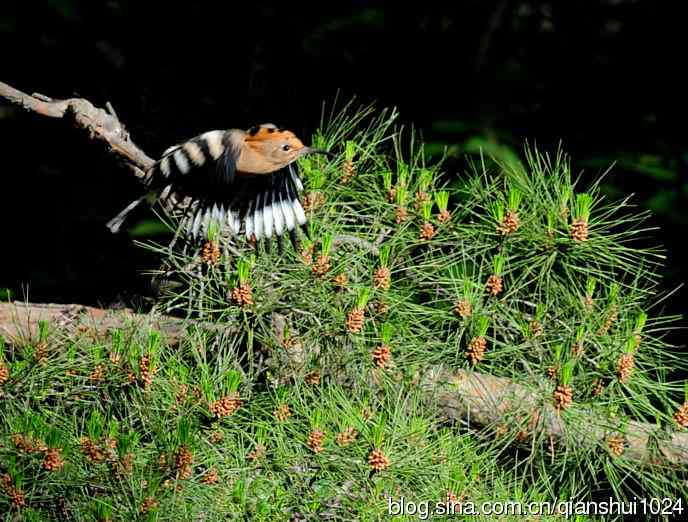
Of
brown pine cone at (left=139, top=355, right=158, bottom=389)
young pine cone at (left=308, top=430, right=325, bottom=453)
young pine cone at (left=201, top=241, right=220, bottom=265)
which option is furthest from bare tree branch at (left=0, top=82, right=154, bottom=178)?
young pine cone at (left=308, top=430, right=325, bottom=453)

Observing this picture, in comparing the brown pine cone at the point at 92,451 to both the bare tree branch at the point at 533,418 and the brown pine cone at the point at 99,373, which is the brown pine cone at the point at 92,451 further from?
the bare tree branch at the point at 533,418

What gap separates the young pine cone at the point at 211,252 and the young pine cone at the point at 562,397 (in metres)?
0.32

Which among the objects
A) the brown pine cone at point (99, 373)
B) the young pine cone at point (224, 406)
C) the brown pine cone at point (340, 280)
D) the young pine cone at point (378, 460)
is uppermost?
the brown pine cone at point (340, 280)

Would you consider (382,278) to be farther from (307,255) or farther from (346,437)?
(346,437)

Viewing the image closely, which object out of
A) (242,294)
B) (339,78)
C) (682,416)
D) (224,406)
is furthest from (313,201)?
(339,78)

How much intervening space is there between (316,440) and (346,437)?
24mm

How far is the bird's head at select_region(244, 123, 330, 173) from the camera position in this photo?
100 cm

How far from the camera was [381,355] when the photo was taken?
91 centimetres

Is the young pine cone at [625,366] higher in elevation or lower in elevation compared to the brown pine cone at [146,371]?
higher

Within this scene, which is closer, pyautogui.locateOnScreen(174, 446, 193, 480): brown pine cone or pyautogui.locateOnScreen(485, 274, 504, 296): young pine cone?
pyautogui.locateOnScreen(174, 446, 193, 480): brown pine cone

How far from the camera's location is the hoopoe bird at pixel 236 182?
3.24 ft

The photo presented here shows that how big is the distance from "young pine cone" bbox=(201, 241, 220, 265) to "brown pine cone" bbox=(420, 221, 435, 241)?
203mm

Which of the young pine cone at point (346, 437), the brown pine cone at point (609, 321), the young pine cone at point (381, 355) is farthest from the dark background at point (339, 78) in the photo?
the young pine cone at point (346, 437)

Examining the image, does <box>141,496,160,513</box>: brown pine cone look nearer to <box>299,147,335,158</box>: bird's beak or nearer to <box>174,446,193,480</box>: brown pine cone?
<box>174,446,193,480</box>: brown pine cone
